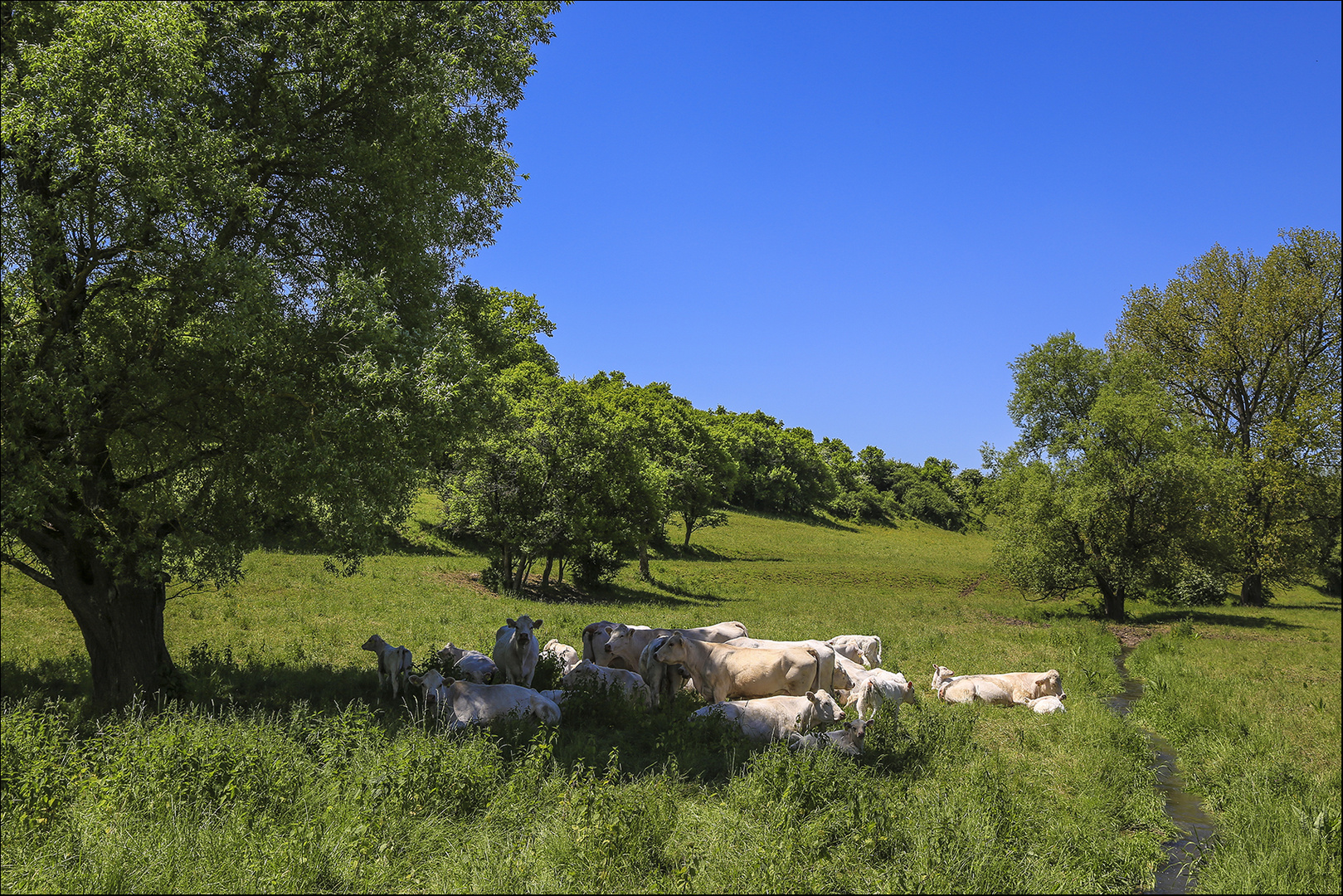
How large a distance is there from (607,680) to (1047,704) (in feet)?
26.8

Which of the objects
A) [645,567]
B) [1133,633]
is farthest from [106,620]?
[645,567]

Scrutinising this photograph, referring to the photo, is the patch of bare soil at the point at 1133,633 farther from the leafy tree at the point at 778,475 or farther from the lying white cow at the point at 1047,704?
the leafy tree at the point at 778,475

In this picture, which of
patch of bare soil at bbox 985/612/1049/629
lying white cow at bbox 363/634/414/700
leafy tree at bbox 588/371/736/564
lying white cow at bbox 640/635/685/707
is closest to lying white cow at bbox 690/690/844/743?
lying white cow at bbox 640/635/685/707

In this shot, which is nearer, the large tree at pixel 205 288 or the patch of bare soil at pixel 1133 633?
the large tree at pixel 205 288

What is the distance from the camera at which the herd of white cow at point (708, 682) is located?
10.8m

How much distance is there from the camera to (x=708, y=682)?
13.3 metres

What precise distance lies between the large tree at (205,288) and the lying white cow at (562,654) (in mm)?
5318

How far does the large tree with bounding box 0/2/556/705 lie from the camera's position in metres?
9.19

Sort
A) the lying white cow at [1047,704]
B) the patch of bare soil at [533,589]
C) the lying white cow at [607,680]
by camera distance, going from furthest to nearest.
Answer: the patch of bare soil at [533,589] → the lying white cow at [1047,704] → the lying white cow at [607,680]

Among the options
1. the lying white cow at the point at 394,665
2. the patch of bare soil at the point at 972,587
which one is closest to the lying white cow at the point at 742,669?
the lying white cow at the point at 394,665

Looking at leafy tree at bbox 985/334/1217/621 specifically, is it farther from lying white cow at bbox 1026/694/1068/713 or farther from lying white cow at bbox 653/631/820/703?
lying white cow at bbox 653/631/820/703

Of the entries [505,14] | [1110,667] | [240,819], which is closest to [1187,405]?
[1110,667]

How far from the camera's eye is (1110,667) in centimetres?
1902

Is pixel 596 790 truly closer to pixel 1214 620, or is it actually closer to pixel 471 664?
pixel 471 664
